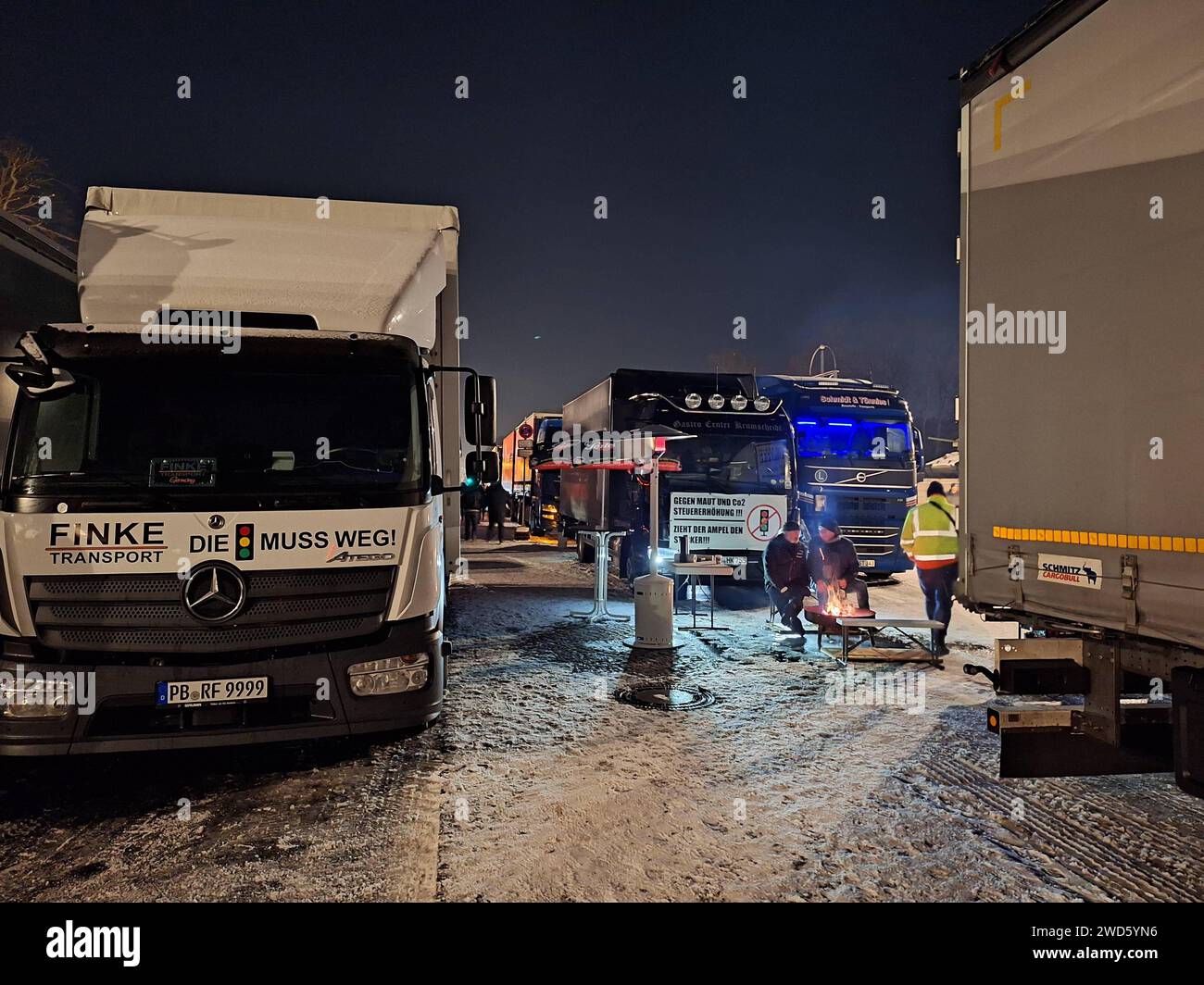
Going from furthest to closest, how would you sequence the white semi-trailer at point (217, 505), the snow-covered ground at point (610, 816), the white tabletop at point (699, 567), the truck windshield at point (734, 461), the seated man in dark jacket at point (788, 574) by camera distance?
the truck windshield at point (734, 461), the white tabletop at point (699, 567), the seated man in dark jacket at point (788, 574), the white semi-trailer at point (217, 505), the snow-covered ground at point (610, 816)

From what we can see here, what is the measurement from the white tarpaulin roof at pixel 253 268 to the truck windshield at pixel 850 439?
8978 mm

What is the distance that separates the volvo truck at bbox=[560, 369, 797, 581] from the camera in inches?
412

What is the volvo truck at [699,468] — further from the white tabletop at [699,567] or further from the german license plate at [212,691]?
the german license plate at [212,691]

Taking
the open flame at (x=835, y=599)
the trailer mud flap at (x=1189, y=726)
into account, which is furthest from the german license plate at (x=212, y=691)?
the open flame at (x=835, y=599)

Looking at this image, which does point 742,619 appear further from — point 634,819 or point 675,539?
point 634,819

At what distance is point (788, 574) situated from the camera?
880 cm

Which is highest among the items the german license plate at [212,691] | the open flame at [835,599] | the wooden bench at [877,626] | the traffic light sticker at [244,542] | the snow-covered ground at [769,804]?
the traffic light sticker at [244,542]

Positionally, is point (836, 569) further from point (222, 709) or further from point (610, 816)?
point (222, 709)

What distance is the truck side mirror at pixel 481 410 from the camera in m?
5.33

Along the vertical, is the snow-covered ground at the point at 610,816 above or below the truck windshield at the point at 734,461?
below

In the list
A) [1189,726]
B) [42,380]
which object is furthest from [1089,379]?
[42,380]

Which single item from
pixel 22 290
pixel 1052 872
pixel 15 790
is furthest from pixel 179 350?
pixel 1052 872

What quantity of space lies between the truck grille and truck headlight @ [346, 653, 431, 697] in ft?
0.69
